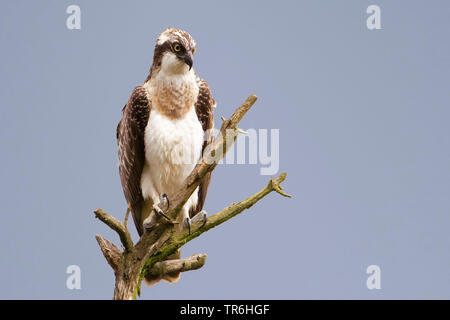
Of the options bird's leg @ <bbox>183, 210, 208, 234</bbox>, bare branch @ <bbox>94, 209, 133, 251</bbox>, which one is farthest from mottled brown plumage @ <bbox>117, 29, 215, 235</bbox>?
bare branch @ <bbox>94, 209, 133, 251</bbox>

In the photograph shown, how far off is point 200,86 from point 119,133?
1.17 metres

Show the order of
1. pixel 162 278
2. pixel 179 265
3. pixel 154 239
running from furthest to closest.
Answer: pixel 162 278 → pixel 179 265 → pixel 154 239

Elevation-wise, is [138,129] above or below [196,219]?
above

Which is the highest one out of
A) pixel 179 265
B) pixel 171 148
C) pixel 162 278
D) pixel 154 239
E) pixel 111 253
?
pixel 171 148

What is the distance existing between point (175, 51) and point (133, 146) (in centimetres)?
116

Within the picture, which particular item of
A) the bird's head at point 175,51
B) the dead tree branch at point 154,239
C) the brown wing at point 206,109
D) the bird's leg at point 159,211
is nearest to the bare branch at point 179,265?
the dead tree branch at point 154,239

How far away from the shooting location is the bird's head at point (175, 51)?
661cm

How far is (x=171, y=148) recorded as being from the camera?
682cm

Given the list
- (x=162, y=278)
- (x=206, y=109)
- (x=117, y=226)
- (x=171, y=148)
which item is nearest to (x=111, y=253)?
(x=117, y=226)

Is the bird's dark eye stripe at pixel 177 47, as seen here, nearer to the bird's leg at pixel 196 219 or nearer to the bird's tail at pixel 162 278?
the bird's leg at pixel 196 219

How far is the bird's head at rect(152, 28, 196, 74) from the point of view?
661cm

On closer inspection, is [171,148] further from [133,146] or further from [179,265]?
[179,265]

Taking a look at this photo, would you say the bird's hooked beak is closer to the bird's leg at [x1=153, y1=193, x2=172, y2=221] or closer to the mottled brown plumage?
the mottled brown plumage
